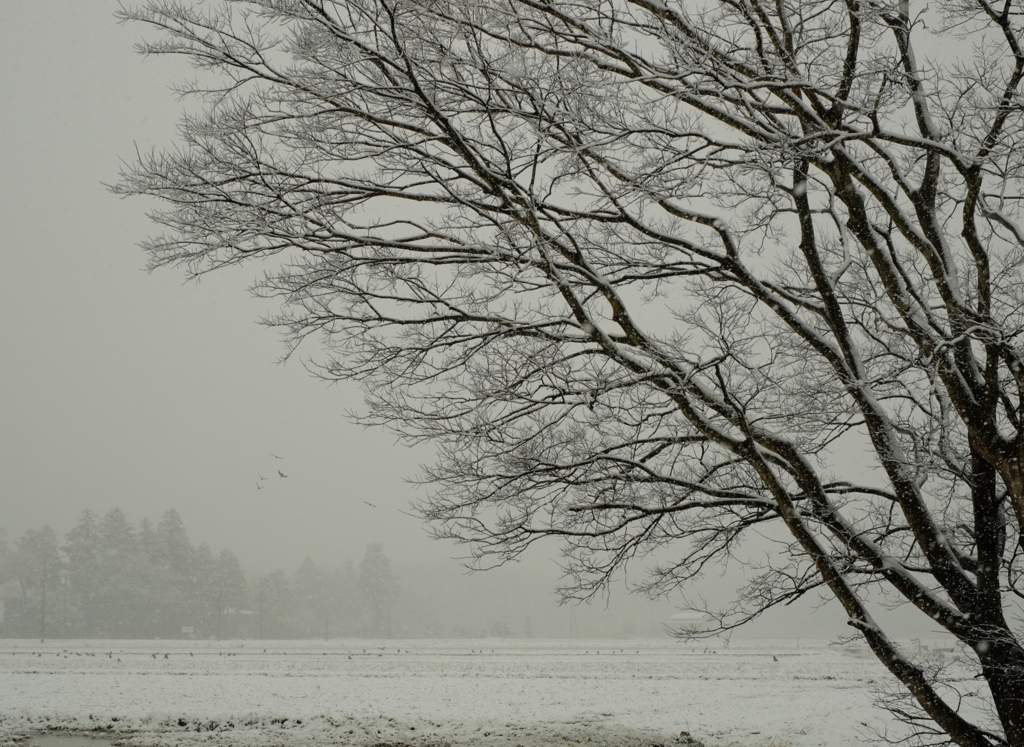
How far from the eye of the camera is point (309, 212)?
15.4ft

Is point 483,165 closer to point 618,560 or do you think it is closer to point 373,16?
point 373,16

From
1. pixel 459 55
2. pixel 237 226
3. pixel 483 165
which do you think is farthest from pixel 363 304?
pixel 459 55

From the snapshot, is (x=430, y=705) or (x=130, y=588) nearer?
(x=430, y=705)

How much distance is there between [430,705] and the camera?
1716 cm

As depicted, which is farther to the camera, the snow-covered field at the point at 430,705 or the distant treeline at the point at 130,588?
the distant treeline at the point at 130,588

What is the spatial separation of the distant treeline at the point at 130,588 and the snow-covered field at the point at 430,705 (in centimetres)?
4491

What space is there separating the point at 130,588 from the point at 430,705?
6221 cm

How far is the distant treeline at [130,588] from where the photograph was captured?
6794 cm

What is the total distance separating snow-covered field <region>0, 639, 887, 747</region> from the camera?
13.1 meters

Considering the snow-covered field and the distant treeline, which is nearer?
the snow-covered field

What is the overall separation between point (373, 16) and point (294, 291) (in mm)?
1745

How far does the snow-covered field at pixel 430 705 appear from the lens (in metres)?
13.1

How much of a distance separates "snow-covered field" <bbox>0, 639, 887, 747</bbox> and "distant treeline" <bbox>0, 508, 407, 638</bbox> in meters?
44.9

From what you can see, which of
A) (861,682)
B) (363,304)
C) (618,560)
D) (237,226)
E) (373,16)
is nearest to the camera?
(373,16)
